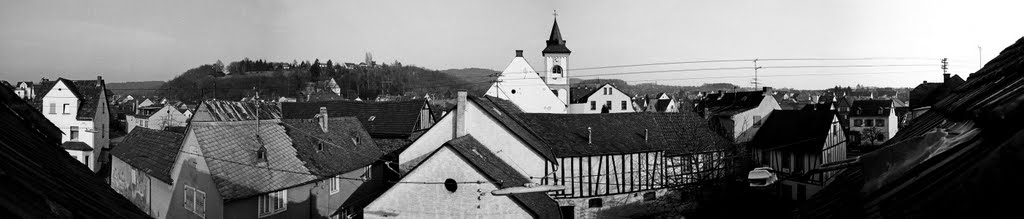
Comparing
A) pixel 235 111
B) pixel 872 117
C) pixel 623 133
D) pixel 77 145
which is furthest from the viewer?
pixel 872 117

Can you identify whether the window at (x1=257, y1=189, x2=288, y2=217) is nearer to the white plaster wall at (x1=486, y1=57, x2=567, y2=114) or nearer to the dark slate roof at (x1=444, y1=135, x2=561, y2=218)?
the dark slate roof at (x1=444, y1=135, x2=561, y2=218)

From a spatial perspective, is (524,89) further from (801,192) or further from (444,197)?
(444,197)

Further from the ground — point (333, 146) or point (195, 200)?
point (333, 146)

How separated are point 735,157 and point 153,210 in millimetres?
26730

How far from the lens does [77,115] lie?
1692 inches

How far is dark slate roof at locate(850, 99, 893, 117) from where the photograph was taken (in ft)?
214

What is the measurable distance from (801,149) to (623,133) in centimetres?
923

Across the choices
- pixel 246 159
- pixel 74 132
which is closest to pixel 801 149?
pixel 246 159

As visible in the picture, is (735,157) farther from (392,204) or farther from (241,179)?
(241,179)

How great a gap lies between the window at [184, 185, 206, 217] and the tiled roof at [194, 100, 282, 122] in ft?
78.5

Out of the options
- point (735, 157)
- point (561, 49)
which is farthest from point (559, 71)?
point (735, 157)

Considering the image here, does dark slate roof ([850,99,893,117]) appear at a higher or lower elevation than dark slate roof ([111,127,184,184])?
higher

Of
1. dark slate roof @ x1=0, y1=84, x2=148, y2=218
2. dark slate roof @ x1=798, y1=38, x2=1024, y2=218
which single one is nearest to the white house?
dark slate roof @ x1=0, y1=84, x2=148, y2=218

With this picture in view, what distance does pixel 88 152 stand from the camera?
4216 cm
